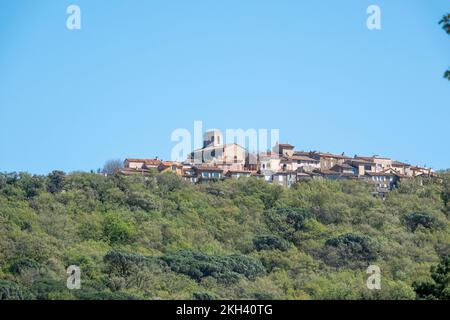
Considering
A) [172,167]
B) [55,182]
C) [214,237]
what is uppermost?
[172,167]

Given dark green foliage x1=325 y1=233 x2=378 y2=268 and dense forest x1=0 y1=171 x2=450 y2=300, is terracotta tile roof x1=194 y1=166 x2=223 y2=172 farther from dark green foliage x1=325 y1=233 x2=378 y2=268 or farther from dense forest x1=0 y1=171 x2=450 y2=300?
dark green foliage x1=325 y1=233 x2=378 y2=268

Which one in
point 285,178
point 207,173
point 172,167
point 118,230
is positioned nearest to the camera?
point 118,230

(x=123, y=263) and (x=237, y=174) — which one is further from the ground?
(x=237, y=174)

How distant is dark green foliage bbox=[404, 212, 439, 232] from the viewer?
6322cm

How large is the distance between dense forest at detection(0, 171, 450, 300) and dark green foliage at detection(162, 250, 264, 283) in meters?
0.05

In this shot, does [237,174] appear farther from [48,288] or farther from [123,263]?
[48,288]

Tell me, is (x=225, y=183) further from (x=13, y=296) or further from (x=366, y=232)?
(x=13, y=296)

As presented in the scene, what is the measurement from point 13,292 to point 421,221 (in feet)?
91.0

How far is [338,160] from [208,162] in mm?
8143

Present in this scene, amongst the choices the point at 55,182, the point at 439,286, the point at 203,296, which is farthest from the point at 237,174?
the point at 439,286

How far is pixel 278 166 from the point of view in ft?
247

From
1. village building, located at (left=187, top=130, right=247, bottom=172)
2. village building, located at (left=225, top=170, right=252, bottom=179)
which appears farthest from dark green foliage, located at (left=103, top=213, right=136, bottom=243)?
village building, located at (left=187, top=130, right=247, bottom=172)
